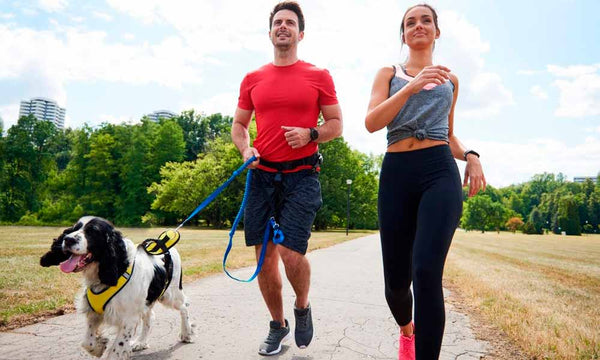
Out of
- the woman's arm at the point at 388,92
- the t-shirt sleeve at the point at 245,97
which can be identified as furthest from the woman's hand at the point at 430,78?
the t-shirt sleeve at the point at 245,97

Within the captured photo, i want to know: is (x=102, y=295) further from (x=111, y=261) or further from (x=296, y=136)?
(x=296, y=136)

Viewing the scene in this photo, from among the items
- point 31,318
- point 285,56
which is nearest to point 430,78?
point 285,56

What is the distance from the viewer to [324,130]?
3586mm

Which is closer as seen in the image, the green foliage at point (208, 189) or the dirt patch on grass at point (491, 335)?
the dirt patch on grass at point (491, 335)

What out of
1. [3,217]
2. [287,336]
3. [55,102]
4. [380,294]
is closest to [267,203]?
[287,336]

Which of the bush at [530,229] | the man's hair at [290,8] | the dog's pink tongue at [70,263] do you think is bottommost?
the bush at [530,229]

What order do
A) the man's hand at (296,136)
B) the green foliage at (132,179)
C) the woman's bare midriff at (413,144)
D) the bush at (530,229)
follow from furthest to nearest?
1. the bush at (530,229)
2. the green foliage at (132,179)
3. the man's hand at (296,136)
4. the woman's bare midriff at (413,144)

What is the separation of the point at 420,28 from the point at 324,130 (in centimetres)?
113

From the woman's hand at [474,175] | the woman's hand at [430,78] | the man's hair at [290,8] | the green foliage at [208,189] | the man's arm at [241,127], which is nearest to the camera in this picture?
the woman's hand at [430,78]

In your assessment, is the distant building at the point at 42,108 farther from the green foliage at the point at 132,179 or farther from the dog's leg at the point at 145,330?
the dog's leg at the point at 145,330

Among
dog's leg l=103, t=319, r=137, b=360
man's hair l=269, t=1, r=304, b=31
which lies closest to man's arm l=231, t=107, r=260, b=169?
man's hair l=269, t=1, r=304, b=31

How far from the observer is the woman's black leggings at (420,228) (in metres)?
2.42

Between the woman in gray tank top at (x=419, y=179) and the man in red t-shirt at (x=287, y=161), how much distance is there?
2.31 feet

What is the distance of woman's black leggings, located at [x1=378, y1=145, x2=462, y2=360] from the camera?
242 centimetres
